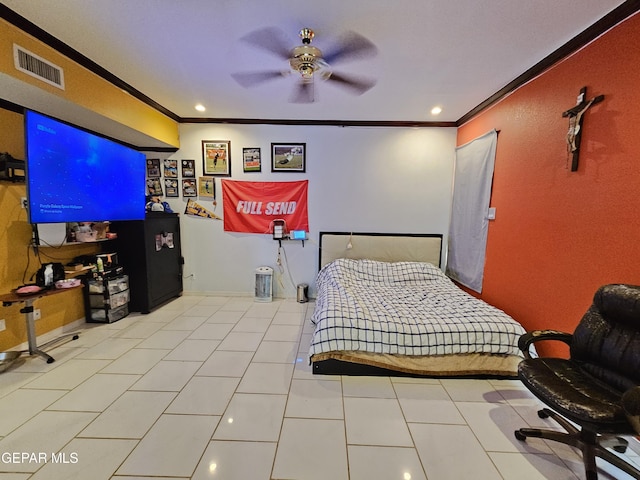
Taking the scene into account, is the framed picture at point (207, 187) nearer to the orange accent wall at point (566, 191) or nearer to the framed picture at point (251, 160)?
the framed picture at point (251, 160)

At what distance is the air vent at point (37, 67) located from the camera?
1899 mm

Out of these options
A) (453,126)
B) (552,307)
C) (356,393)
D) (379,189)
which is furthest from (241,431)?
(453,126)

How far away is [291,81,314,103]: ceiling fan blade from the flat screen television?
206 centimetres

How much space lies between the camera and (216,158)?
405cm

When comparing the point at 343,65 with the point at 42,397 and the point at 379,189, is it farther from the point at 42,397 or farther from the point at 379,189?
the point at 42,397

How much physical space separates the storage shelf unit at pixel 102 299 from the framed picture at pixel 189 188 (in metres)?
1.52

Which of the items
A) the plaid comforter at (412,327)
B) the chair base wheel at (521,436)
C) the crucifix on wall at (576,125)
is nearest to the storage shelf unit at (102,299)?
the plaid comforter at (412,327)

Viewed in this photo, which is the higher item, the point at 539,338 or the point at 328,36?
the point at 328,36

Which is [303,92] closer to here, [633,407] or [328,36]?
[328,36]

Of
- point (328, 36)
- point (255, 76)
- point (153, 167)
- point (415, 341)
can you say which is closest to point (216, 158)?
point (153, 167)

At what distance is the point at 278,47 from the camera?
1954 mm

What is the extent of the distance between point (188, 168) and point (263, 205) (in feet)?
4.18

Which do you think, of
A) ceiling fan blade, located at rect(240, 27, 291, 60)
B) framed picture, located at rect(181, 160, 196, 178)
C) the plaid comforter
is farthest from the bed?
framed picture, located at rect(181, 160, 196, 178)

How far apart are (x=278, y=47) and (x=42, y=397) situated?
120 inches
